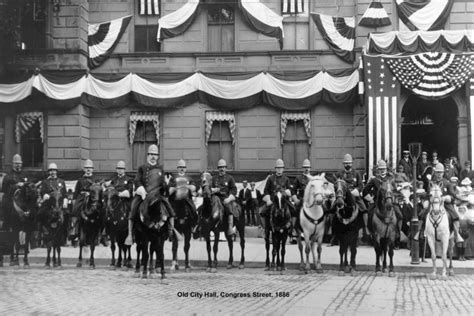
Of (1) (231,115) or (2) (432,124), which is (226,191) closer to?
(1) (231,115)

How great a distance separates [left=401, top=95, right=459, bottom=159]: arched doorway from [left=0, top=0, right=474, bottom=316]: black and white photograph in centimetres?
8

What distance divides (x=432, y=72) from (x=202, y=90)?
29.4ft

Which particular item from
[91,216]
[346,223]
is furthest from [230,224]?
[91,216]

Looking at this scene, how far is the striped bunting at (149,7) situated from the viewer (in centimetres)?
2552

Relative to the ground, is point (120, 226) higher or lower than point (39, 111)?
lower

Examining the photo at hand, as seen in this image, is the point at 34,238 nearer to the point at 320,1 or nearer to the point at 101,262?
the point at 101,262

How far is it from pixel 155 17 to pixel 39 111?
20.3 feet

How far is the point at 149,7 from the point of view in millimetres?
25594

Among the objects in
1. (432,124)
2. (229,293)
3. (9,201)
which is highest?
(432,124)

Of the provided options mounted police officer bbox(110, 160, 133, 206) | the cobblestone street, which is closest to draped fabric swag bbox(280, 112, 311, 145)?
mounted police officer bbox(110, 160, 133, 206)

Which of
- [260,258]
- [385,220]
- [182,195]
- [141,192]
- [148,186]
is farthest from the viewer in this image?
[260,258]

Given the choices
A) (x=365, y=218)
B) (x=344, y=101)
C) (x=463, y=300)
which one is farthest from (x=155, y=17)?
(x=463, y=300)

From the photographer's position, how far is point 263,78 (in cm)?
2467

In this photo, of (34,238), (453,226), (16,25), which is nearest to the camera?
(453,226)
